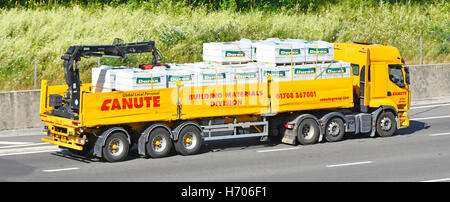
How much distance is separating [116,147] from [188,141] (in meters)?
2.03

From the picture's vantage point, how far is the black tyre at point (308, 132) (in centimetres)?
2161

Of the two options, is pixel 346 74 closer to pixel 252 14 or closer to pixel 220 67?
pixel 220 67

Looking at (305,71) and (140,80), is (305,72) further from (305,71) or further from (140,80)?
(140,80)

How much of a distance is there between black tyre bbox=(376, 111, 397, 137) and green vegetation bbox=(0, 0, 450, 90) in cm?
1057

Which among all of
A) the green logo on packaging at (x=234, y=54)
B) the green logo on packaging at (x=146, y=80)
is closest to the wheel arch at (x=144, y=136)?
the green logo on packaging at (x=146, y=80)

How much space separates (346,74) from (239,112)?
11.8 ft

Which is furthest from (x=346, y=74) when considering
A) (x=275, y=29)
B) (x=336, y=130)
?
(x=275, y=29)

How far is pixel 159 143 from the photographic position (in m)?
19.8

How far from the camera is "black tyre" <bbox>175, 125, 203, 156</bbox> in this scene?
1995cm

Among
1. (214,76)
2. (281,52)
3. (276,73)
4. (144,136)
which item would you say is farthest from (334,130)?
(144,136)

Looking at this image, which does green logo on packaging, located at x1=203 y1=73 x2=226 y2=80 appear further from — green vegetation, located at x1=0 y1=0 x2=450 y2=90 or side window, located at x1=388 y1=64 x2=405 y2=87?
green vegetation, located at x1=0 y1=0 x2=450 y2=90

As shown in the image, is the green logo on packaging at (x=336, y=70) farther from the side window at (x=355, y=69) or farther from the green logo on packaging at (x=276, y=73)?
the green logo on packaging at (x=276, y=73)
